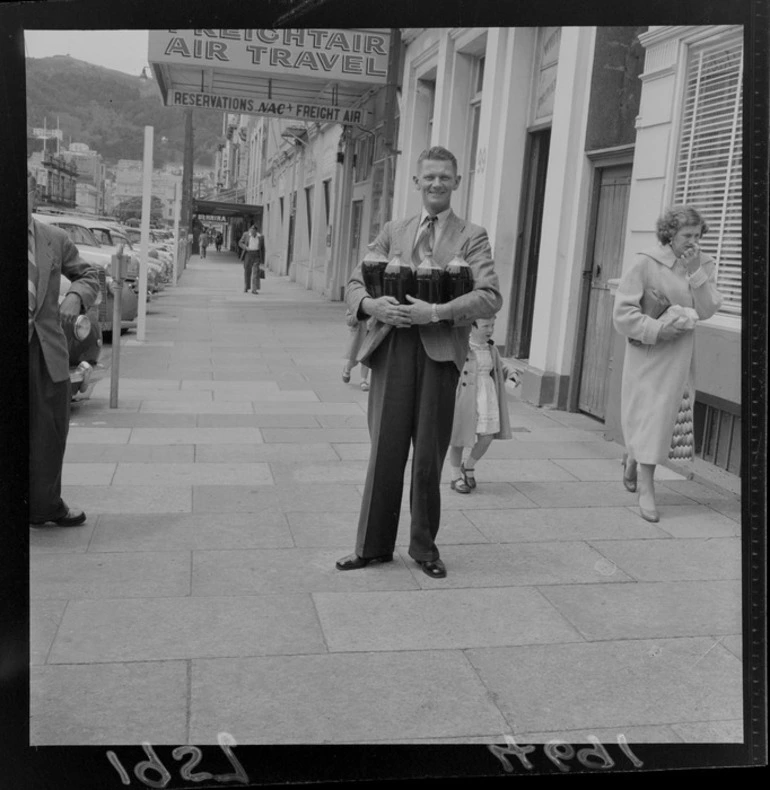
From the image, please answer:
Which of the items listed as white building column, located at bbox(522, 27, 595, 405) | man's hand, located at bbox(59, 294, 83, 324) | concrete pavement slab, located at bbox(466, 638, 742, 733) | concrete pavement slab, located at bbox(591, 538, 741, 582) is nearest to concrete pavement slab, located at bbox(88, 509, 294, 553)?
man's hand, located at bbox(59, 294, 83, 324)

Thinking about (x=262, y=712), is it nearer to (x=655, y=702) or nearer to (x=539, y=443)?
(x=655, y=702)

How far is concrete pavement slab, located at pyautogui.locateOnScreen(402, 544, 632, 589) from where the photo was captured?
3.30 meters

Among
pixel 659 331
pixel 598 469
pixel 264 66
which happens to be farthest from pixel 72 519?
pixel 659 331

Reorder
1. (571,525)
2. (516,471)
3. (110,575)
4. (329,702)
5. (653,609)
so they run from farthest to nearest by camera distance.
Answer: (516,471) < (571,525) < (653,609) < (110,575) < (329,702)

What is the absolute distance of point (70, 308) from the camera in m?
2.88

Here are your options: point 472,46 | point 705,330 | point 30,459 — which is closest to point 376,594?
point 30,459

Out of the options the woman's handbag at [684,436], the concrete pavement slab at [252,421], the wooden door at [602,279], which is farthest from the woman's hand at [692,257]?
the concrete pavement slab at [252,421]

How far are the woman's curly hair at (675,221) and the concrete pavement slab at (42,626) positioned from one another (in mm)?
2349

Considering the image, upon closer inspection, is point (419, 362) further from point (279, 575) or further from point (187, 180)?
point (187, 180)

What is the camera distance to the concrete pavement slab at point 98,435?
2.89m

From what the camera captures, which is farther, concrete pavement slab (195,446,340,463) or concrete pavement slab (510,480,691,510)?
concrete pavement slab (510,480,691,510)

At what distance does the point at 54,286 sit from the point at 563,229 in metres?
3.38

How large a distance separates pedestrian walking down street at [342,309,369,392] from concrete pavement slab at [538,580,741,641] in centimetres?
113

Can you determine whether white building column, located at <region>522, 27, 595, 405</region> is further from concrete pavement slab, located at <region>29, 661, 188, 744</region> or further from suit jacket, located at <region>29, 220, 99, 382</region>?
concrete pavement slab, located at <region>29, 661, 188, 744</region>
